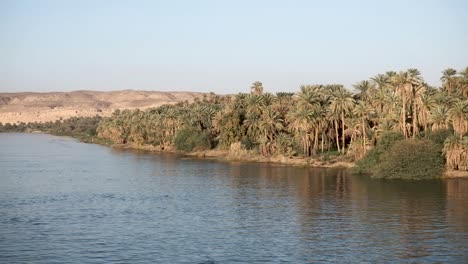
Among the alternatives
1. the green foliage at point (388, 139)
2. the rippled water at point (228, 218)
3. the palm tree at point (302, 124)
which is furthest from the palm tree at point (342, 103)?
Answer: the green foliage at point (388, 139)

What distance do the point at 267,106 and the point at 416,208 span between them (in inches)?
2257

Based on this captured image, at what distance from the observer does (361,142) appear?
8731 cm

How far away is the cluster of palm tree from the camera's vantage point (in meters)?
83.5

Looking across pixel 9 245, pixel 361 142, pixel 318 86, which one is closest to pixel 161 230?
pixel 9 245

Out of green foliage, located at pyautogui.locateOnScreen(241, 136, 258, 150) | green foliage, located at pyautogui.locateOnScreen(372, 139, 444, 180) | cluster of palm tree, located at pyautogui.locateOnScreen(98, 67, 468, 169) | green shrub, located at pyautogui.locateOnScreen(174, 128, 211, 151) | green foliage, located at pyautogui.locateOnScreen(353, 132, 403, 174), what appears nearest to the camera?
green foliage, located at pyautogui.locateOnScreen(372, 139, 444, 180)

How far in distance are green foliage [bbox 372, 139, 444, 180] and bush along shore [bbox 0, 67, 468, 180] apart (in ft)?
0.36

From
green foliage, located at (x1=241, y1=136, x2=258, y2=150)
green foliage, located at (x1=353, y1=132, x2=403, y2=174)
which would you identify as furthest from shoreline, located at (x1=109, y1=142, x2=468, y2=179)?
green foliage, located at (x1=353, y1=132, x2=403, y2=174)

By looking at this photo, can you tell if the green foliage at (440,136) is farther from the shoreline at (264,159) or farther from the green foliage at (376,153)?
the shoreline at (264,159)

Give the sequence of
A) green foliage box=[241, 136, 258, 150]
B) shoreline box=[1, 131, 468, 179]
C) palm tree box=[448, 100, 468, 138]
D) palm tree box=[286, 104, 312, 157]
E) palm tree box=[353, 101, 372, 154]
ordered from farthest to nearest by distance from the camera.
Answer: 1. green foliage box=[241, 136, 258, 150]
2. palm tree box=[286, 104, 312, 157]
3. palm tree box=[353, 101, 372, 154]
4. palm tree box=[448, 100, 468, 138]
5. shoreline box=[1, 131, 468, 179]

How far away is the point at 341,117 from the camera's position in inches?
3767

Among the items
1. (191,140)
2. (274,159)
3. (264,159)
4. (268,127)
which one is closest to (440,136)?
(274,159)

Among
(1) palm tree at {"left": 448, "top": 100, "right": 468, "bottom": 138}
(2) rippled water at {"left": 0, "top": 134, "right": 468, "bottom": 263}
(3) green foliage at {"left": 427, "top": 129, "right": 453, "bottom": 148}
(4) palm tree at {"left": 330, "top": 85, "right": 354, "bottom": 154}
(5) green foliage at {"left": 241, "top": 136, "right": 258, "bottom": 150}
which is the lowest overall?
(2) rippled water at {"left": 0, "top": 134, "right": 468, "bottom": 263}

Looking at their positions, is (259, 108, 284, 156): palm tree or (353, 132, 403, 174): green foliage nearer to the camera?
(353, 132, 403, 174): green foliage

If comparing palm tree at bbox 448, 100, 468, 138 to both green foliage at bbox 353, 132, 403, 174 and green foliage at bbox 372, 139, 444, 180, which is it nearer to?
green foliage at bbox 372, 139, 444, 180
